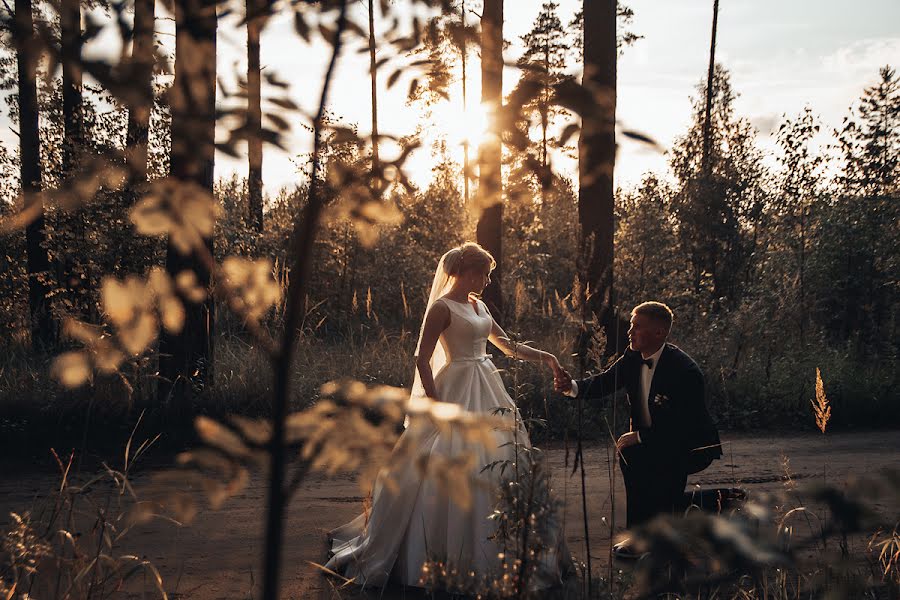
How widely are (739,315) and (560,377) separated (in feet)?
29.6

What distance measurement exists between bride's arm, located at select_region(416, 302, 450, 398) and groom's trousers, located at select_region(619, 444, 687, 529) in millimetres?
1298

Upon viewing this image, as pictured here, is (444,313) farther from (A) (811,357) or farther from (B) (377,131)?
(A) (811,357)

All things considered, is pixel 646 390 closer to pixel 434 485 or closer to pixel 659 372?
pixel 659 372

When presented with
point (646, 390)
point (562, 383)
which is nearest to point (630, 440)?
point (646, 390)

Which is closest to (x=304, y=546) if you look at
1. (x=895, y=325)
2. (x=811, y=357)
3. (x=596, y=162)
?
(x=596, y=162)

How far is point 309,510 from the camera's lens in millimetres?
6414

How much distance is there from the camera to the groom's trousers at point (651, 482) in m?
5.05

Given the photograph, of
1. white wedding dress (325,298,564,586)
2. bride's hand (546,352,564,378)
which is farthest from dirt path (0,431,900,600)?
bride's hand (546,352,564,378)

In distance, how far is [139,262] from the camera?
10617 mm

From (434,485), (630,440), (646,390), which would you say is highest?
(646,390)

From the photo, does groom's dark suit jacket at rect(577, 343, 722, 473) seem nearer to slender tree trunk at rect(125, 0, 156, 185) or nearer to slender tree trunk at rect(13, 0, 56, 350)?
slender tree trunk at rect(125, 0, 156, 185)

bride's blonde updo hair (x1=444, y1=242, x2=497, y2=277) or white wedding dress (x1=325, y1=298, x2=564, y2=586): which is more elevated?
bride's blonde updo hair (x1=444, y1=242, x2=497, y2=277)

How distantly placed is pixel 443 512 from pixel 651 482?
4.31ft

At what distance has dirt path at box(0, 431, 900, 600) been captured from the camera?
482 centimetres
